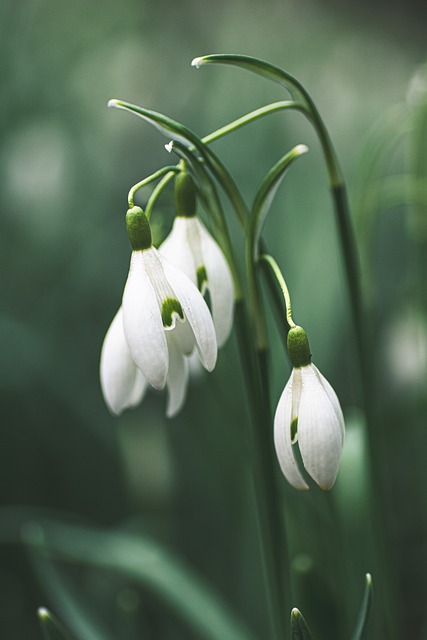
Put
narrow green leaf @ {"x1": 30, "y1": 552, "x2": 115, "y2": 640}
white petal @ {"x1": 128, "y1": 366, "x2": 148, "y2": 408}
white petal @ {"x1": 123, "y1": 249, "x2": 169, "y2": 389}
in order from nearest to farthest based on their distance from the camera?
white petal @ {"x1": 123, "y1": 249, "x2": 169, "y2": 389}, white petal @ {"x1": 128, "y1": 366, "x2": 148, "y2": 408}, narrow green leaf @ {"x1": 30, "y1": 552, "x2": 115, "y2": 640}

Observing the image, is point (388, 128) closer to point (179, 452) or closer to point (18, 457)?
point (179, 452)

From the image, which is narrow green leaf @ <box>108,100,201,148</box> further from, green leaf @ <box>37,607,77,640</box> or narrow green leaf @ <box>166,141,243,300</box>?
green leaf @ <box>37,607,77,640</box>

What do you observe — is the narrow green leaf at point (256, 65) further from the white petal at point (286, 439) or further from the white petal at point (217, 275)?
the white petal at point (286, 439)

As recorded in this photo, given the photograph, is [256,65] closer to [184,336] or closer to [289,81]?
[289,81]

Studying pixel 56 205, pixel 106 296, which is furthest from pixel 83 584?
pixel 56 205

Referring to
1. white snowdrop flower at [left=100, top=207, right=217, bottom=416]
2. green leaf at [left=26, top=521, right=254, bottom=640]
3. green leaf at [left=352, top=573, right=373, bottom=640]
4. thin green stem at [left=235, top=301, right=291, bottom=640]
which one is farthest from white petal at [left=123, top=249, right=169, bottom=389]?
green leaf at [left=26, top=521, right=254, bottom=640]

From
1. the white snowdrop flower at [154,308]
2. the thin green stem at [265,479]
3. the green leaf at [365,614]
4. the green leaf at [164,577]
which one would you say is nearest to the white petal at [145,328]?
the white snowdrop flower at [154,308]

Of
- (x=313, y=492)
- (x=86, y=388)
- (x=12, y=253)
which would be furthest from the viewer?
(x=12, y=253)

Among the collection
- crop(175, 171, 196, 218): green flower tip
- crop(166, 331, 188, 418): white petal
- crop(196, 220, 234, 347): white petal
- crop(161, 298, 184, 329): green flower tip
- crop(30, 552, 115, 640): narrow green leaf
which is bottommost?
crop(30, 552, 115, 640): narrow green leaf
